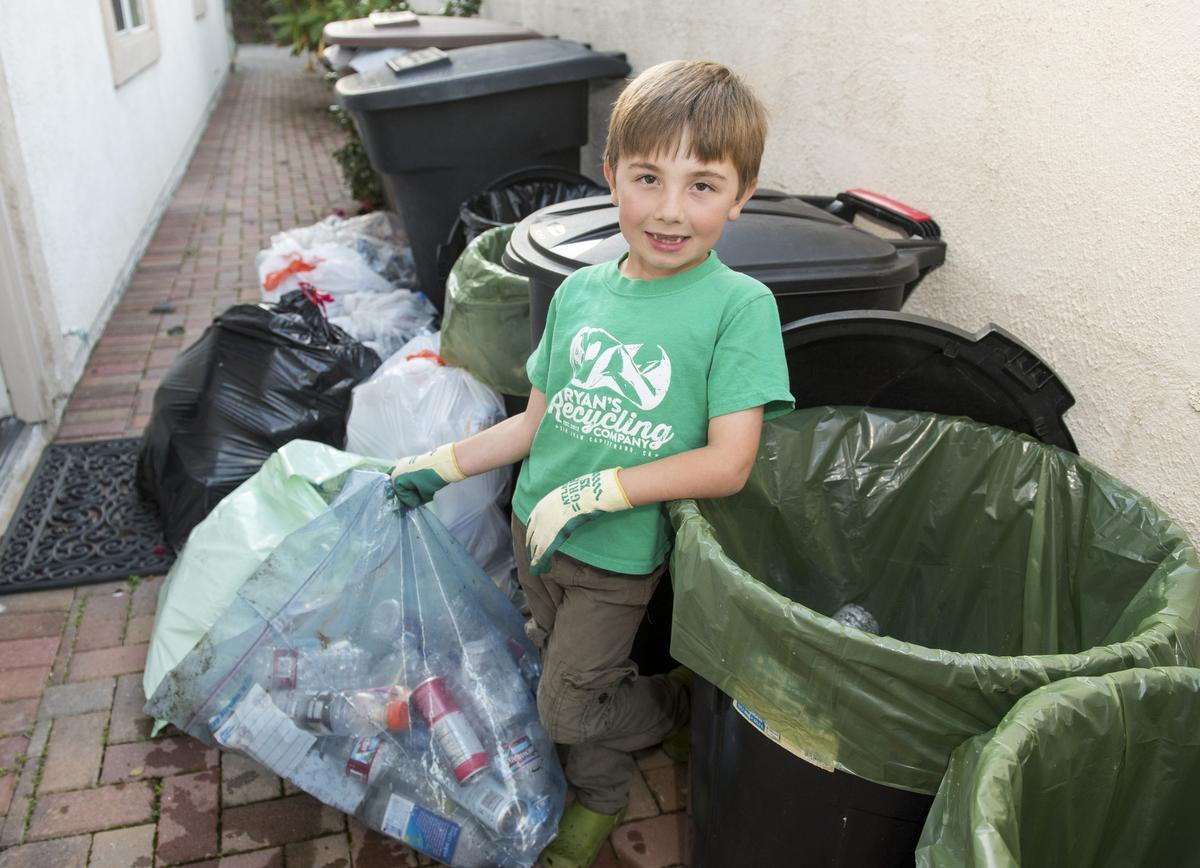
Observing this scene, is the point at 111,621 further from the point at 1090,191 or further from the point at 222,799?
the point at 1090,191

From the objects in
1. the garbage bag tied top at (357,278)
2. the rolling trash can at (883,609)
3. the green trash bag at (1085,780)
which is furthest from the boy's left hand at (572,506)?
the garbage bag tied top at (357,278)

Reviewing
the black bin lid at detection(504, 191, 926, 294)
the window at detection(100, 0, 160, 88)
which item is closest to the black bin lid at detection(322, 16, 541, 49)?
the window at detection(100, 0, 160, 88)

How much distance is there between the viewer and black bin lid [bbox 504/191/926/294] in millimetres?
1932

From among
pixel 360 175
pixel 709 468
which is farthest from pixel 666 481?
pixel 360 175

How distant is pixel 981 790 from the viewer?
97 centimetres

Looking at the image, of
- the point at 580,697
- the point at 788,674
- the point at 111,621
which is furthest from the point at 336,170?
the point at 788,674

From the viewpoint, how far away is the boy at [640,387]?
146cm

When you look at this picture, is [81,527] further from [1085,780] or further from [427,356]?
[1085,780]

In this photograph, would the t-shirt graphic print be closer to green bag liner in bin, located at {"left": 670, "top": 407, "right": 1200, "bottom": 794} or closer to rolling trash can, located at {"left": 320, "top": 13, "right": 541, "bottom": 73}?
green bag liner in bin, located at {"left": 670, "top": 407, "right": 1200, "bottom": 794}

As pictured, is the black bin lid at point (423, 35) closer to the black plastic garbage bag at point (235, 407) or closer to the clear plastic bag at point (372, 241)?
the clear plastic bag at point (372, 241)

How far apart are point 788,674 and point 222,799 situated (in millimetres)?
1458

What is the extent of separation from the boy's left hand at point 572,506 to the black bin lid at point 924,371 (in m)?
0.54

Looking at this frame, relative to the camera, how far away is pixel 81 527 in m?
2.99

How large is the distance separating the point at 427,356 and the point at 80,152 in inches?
110
